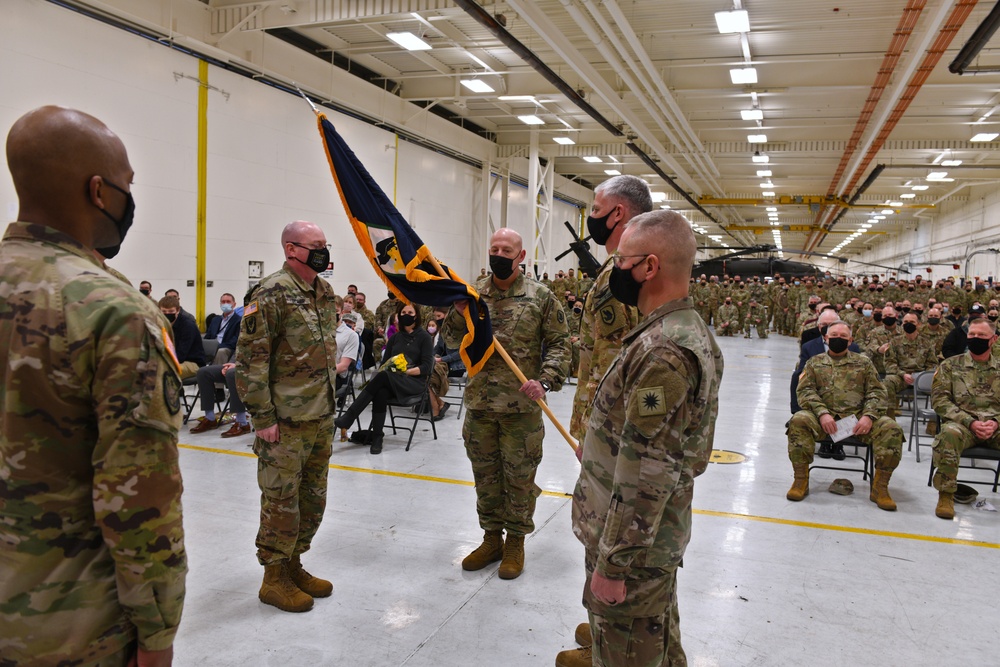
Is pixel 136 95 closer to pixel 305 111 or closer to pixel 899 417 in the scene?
pixel 305 111

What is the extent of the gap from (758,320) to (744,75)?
1081 cm

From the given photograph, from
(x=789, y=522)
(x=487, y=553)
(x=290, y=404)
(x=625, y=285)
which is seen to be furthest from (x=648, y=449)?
(x=789, y=522)

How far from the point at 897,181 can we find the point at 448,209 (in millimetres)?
16507

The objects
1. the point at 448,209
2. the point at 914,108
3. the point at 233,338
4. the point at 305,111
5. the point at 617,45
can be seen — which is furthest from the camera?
the point at 448,209

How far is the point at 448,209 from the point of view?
17.7m

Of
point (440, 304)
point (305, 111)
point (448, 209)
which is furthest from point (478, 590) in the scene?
point (448, 209)

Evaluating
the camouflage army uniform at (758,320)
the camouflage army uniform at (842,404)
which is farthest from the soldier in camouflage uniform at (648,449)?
the camouflage army uniform at (758,320)

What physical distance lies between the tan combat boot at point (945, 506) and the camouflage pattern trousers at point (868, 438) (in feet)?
1.23

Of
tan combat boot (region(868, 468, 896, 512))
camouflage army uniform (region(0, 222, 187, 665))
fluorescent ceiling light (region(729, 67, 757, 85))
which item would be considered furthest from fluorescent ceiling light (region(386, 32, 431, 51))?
camouflage army uniform (region(0, 222, 187, 665))

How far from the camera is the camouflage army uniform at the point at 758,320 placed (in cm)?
2117

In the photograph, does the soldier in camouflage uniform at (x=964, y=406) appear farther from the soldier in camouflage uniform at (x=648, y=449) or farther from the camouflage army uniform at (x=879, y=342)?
the soldier in camouflage uniform at (x=648, y=449)

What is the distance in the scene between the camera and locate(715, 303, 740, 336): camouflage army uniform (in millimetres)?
21016

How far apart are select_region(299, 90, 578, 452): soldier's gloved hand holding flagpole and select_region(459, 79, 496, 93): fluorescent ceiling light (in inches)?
406

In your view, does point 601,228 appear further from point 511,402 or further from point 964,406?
point 964,406
